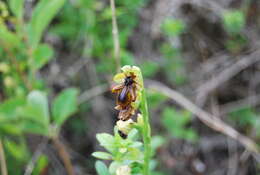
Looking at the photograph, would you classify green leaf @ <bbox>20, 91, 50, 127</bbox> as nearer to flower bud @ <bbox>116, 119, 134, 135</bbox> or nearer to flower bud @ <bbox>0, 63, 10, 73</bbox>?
flower bud @ <bbox>0, 63, 10, 73</bbox>

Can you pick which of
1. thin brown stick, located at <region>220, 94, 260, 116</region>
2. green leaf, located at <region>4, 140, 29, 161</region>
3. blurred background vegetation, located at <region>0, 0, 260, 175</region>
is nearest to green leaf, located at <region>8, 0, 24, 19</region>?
blurred background vegetation, located at <region>0, 0, 260, 175</region>

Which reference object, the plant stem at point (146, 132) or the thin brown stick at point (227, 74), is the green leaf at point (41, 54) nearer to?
the plant stem at point (146, 132)

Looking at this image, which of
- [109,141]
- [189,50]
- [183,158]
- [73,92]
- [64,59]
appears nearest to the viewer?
[109,141]

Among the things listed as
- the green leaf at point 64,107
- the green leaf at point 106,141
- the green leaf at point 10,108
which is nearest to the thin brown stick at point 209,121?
the green leaf at point 64,107

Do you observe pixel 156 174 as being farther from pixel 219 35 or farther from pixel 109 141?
pixel 219 35

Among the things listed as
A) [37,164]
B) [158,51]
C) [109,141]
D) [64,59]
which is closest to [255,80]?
[158,51]

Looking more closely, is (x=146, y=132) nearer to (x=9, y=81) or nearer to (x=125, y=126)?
(x=125, y=126)
